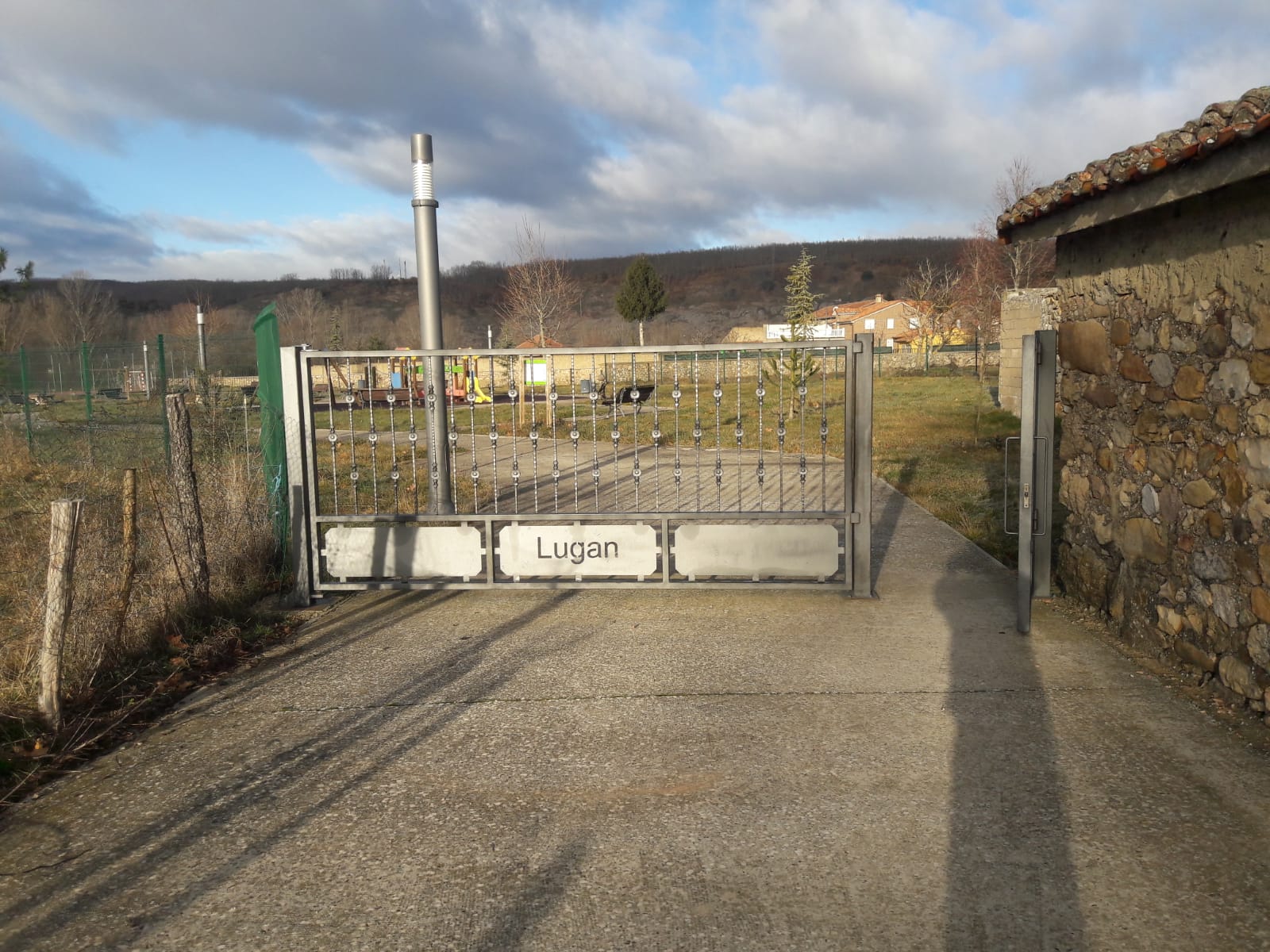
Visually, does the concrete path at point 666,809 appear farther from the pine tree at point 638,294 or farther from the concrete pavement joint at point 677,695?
the pine tree at point 638,294

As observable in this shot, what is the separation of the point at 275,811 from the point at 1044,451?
16.2 ft

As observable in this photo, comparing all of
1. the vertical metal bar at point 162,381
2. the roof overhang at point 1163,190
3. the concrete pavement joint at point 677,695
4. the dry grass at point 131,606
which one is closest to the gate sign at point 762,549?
the concrete pavement joint at point 677,695

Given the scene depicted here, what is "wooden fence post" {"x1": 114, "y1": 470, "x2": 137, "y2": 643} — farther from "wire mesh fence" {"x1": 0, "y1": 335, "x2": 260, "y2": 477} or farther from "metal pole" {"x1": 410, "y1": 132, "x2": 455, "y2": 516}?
"metal pole" {"x1": 410, "y1": 132, "x2": 455, "y2": 516}

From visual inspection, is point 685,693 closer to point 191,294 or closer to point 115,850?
point 115,850

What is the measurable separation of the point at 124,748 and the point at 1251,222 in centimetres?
547

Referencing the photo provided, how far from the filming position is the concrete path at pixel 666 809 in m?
2.92

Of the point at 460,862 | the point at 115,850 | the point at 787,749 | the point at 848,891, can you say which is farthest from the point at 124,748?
the point at 848,891

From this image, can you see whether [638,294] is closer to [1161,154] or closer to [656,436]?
[656,436]

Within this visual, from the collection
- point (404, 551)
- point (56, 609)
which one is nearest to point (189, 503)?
point (404, 551)

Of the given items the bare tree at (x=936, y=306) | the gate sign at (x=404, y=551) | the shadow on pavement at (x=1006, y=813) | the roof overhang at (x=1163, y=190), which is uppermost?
the bare tree at (x=936, y=306)

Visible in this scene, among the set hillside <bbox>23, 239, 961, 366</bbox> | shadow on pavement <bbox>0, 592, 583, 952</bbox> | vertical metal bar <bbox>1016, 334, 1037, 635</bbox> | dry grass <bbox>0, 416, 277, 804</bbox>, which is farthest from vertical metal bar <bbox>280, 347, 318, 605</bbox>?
hillside <bbox>23, 239, 961, 366</bbox>

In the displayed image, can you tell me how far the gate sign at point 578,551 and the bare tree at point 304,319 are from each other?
49.6 m

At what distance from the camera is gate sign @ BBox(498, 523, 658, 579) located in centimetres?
664

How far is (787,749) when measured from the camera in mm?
4172
